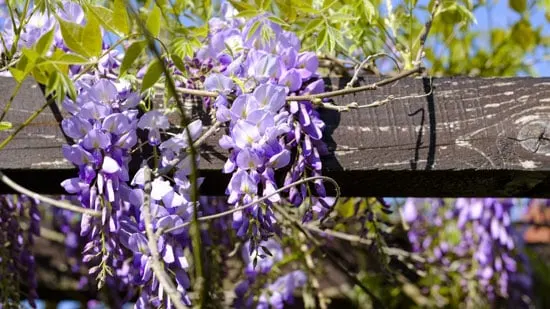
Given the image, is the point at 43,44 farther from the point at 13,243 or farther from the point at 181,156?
the point at 13,243

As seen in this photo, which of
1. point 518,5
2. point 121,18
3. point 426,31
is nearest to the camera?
point 121,18

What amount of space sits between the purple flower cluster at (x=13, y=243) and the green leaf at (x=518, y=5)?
41.1 inches

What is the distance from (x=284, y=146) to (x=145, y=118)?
0.18 meters

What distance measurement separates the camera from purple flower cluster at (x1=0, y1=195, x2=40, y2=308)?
1.43 meters

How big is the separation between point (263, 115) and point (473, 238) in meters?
1.64

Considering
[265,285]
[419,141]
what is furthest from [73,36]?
[265,285]

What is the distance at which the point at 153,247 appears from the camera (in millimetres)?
885

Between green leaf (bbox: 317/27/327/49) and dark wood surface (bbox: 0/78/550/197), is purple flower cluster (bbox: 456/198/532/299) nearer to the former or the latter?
dark wood surface (bbox: 0/78/550/197)

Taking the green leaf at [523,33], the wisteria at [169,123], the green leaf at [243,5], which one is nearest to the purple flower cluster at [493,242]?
the green leaf at [523,33]

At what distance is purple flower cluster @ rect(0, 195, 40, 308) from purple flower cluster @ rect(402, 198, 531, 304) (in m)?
1.12

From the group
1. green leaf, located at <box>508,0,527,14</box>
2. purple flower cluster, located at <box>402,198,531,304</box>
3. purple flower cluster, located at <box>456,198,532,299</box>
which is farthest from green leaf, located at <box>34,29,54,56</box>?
purple flower cluster, located at <box>456,198,532,299</box>

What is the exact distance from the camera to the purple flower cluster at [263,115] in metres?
1.03

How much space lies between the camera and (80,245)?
2.49 m

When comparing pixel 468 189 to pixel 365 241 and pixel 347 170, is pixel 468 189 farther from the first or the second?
pixel 365 241
